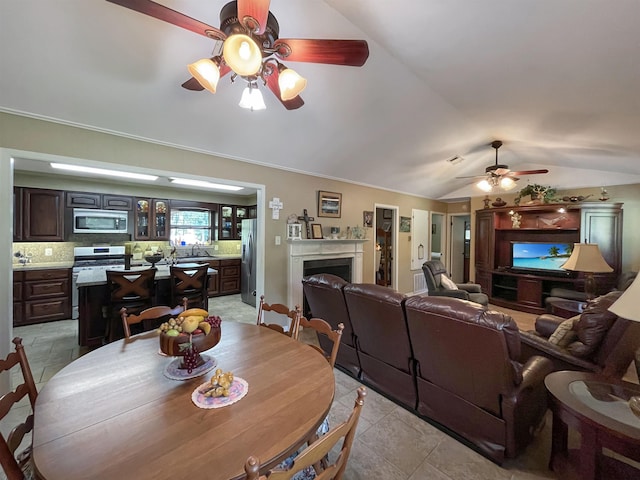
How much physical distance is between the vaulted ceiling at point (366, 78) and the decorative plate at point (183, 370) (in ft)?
7.45

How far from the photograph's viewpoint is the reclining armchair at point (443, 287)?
4.34 metres

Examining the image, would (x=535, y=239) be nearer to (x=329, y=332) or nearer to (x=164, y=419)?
(x=329, y=332)

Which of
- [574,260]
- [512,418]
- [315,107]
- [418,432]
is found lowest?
[418,432]

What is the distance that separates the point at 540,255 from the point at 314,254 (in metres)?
4.57

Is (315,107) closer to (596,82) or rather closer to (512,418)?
(596,82)

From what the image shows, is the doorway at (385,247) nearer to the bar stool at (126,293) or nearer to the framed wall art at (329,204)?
the framed wall art at (329,204)

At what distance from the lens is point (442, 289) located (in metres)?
4.53

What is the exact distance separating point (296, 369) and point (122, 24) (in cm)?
255

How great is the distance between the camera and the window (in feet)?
19.0

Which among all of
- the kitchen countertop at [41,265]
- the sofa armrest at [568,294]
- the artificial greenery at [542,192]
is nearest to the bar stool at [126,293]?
the kitchen countertop at [41,265]

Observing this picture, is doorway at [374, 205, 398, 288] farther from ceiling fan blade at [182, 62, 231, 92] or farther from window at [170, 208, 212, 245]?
ceiling fan blade at [182, 62, 231, 92]

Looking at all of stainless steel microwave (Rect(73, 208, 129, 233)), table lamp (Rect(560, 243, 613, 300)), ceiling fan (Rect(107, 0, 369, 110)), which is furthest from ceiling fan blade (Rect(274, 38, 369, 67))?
stainless steel microwave (Rect(73, 208, 129, 233))

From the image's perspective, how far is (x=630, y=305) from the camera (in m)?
1.17

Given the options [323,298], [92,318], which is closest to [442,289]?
[323,298]
